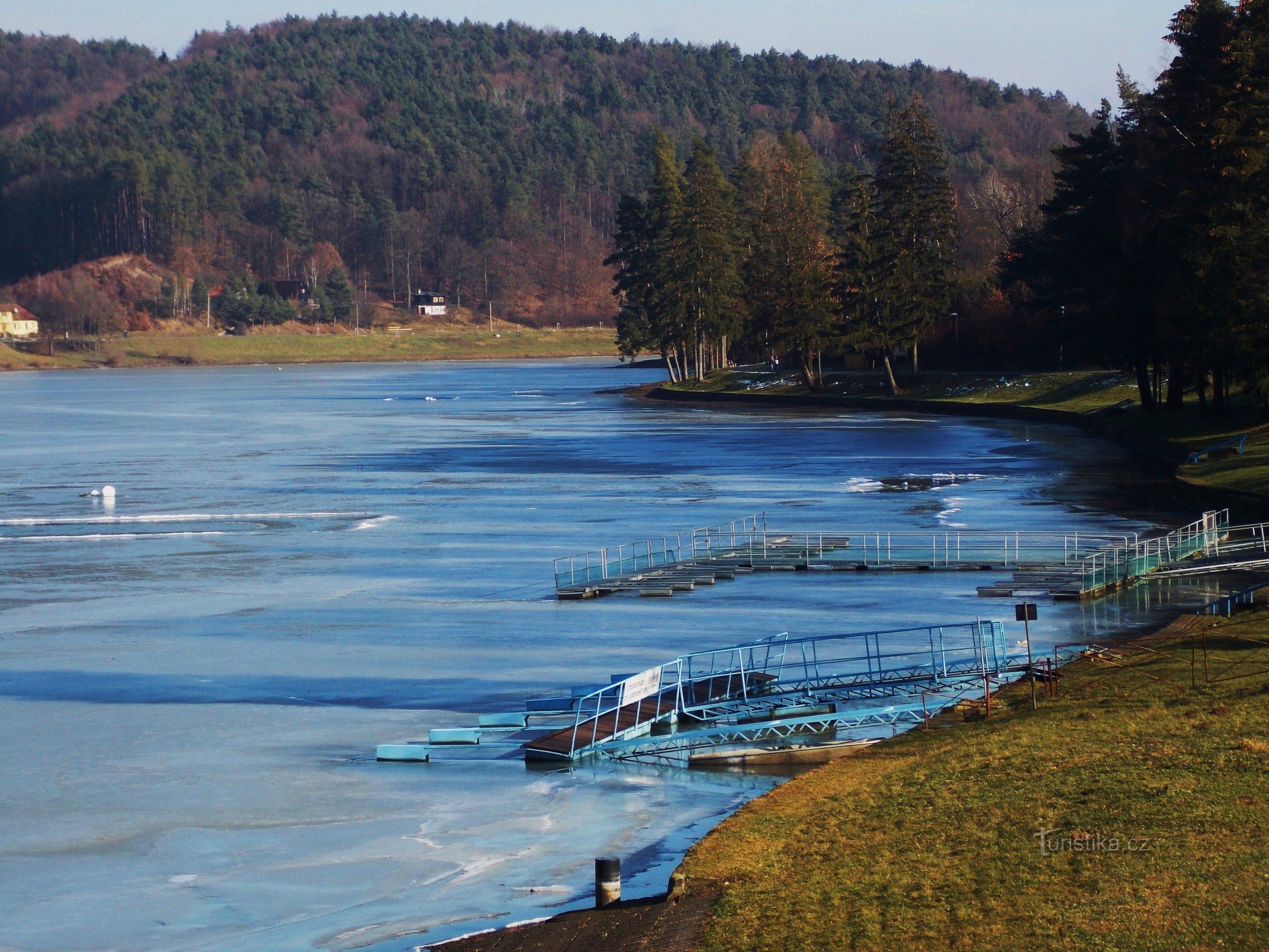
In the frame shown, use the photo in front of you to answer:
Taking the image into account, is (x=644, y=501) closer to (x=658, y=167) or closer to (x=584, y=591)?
(x=584, y=591)

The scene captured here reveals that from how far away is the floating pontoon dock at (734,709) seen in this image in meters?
20.0

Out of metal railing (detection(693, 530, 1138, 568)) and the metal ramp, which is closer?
the metal ramp

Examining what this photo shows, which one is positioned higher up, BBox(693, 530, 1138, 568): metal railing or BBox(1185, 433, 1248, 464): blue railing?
BBox(1185, 433, 1248, 464): blue railing

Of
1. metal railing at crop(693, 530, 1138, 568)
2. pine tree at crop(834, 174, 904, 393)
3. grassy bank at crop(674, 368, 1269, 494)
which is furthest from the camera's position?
pine tree at crop(834, 174, 904, 393)

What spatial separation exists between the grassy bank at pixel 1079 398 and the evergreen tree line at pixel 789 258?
1.97 metres

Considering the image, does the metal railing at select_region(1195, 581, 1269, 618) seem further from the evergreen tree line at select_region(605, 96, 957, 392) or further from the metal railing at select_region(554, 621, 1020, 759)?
the evergreen tree line at select_region(605, 96, 957, 392)

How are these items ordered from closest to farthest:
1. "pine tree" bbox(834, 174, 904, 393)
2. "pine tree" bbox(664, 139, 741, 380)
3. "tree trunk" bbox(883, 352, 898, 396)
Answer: "pine tree" bbox(834, 174, 904, 393) < "tree trunk" bbox(883, 352, 898, 396) < "pine tree" bbox(664, 139, 741, 380)

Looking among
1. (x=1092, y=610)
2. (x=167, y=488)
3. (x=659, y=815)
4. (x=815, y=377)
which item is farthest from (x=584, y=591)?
(x=815, y=377)

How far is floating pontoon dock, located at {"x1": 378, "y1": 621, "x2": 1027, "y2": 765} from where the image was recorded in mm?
19984

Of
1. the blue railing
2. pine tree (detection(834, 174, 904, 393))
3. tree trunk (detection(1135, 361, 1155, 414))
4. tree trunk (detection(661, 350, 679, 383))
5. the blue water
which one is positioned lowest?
the blue water

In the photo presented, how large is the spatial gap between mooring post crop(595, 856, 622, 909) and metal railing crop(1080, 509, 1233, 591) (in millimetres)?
19419

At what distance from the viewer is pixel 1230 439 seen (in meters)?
51.5

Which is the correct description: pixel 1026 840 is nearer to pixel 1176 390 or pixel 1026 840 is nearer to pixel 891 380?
pixel 1176 390

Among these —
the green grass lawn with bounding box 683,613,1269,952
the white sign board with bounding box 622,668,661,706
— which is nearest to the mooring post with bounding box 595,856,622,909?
the green grass lawn with bounding box 683,613,1269,952
